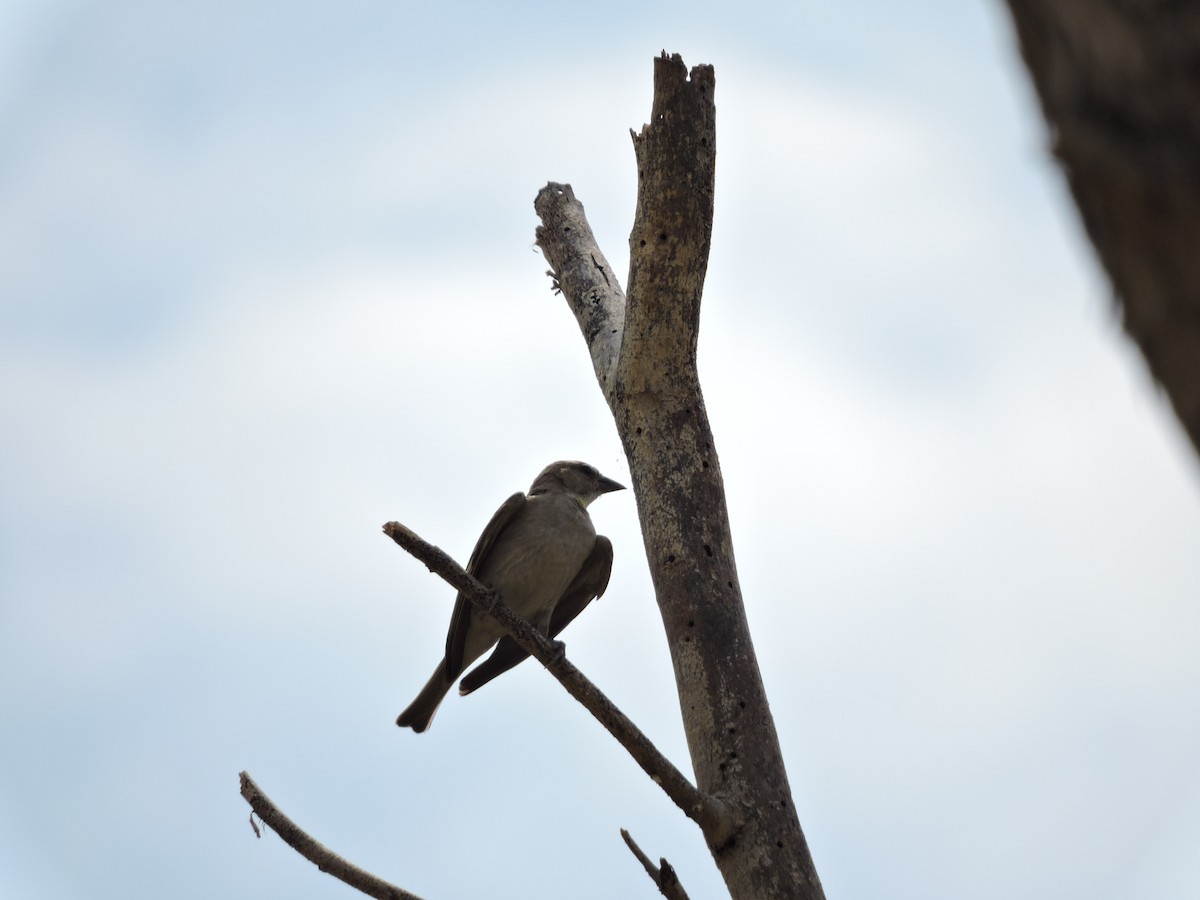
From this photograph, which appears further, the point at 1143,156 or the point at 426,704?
the point at 426,704

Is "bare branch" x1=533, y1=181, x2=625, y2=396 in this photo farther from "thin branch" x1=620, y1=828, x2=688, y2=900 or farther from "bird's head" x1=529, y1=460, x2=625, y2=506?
"thin branch" x1=620, y1=828, x2=688, y2=900

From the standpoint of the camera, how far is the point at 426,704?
6.93 meters

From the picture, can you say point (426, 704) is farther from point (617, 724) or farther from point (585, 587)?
point (617, 724)

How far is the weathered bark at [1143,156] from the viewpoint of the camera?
1042mm

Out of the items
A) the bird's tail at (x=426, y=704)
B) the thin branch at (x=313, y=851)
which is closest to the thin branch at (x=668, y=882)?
the thin branch at (x=313, y=851)

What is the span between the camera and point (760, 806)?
3.91m

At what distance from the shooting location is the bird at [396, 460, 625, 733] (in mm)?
6715

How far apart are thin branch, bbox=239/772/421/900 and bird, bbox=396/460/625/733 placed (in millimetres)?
Result: 2514

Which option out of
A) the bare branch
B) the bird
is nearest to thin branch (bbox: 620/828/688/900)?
the bare branch

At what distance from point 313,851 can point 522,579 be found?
9.77ft

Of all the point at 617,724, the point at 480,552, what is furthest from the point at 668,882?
the point at 480,552

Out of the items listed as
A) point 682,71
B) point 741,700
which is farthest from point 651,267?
point 741,700

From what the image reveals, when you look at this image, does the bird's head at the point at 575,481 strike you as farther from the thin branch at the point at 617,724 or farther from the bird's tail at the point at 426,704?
the thin branch at the point at 617,724

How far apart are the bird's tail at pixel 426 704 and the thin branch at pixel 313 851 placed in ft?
8.87
